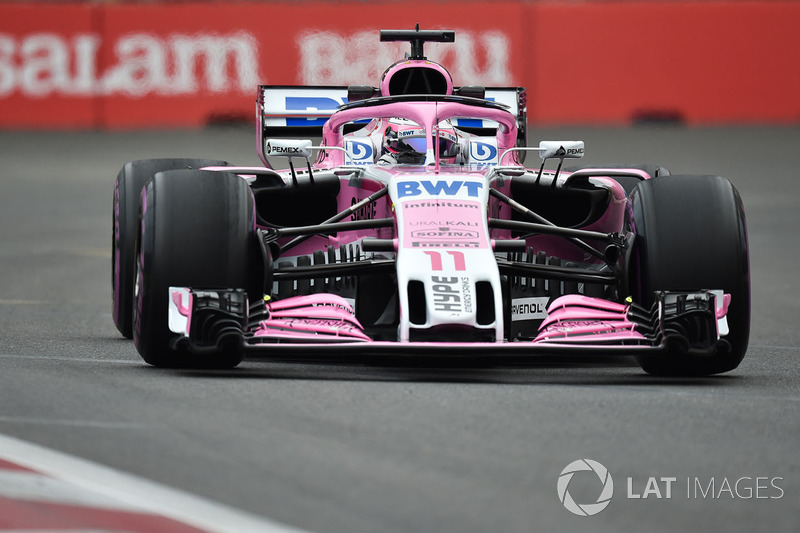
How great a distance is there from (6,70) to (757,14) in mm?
12561

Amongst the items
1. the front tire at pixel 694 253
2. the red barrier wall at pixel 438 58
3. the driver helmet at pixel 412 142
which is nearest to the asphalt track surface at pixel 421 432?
the front tire at pixel 694 253

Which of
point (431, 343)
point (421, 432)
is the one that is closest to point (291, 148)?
point (431, 343)

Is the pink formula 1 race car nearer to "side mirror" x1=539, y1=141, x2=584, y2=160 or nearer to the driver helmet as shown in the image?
"side mirror" x1=539, y1=141, x2=584, y2=160

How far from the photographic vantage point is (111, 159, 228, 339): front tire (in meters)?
8.97

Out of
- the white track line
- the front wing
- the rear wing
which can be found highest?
the rear wing

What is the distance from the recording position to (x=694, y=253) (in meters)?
7.49

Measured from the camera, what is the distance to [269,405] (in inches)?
245

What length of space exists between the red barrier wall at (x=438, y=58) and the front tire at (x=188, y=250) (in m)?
17.9

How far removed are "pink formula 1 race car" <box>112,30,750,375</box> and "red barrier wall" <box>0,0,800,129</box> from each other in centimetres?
1711

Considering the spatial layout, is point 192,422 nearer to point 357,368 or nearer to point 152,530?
point 152,530

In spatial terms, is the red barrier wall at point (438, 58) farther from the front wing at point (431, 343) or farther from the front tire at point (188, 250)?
the front wing at point (431, 343)

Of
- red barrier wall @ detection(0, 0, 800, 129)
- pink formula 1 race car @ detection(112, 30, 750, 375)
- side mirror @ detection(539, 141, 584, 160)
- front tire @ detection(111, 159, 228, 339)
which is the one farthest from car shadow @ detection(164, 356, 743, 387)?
red barrier wall @ detection(0, 0, 800, 129)

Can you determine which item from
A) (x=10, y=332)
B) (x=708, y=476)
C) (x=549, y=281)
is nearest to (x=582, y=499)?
(x=708, y=476)

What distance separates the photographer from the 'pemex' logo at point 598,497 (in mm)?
4621
